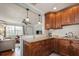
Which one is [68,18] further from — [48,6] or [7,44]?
[7,44]

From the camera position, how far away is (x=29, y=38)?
5.48 feet

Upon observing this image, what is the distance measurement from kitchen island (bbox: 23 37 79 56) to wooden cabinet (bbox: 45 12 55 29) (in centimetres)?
31

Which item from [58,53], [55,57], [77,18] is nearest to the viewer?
[55,57]

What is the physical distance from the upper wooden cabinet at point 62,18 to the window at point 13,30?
579 millimetres

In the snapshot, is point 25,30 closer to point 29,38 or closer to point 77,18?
point 29,38

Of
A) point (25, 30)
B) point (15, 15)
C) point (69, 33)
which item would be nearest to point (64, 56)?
point (69, 33)

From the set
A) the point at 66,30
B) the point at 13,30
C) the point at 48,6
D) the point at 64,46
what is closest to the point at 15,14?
the point at 13,30

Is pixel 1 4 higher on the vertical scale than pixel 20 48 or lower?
higher

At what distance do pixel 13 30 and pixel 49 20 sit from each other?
2.68ft

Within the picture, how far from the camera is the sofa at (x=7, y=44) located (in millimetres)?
1608

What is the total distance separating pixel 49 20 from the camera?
6.41ft

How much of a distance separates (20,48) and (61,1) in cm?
118

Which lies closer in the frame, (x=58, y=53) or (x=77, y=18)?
(x=58, y=53)

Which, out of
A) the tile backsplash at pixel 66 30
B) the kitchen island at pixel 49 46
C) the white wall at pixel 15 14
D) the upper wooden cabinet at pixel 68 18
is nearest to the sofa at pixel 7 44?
the kitchen island at pixel 49 46
